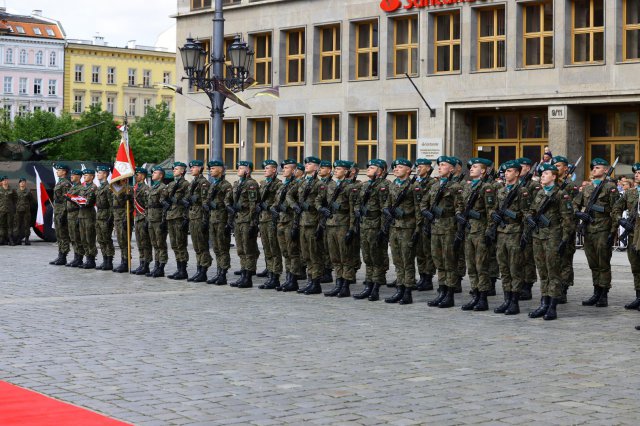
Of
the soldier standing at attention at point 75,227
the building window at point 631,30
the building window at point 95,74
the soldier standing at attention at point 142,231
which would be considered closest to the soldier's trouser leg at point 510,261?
the soldier standing at attention at point 142,231

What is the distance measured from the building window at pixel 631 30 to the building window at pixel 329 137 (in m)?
10.6

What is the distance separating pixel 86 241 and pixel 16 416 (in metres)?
12.7

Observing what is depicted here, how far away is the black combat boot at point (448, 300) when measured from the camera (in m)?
13.6

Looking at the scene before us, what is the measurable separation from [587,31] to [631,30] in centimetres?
132

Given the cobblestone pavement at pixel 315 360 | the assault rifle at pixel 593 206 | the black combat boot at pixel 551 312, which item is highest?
the assault rifle at pixel 593 206

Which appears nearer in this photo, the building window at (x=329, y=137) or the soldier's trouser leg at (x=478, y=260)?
the soldier's trouser leg at (x=478, y=260)

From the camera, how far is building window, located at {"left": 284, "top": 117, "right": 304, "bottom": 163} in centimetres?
3916

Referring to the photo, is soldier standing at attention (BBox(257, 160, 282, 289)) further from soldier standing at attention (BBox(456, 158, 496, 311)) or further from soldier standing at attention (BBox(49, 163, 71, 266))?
soldier standing at attention (BBox(49, 163, 71, 266))

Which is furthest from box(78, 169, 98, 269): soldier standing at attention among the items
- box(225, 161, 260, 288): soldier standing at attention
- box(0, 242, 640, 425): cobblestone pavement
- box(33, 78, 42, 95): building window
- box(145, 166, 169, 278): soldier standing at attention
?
box(33, 78, 42, 95): building window

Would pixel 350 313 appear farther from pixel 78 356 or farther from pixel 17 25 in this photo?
pixel 17 25

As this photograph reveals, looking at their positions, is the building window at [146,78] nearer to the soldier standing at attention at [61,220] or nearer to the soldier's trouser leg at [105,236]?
the soldier standing at attention at [61,220]

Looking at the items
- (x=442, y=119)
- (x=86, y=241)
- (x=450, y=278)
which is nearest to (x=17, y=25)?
(x=442, y=119)

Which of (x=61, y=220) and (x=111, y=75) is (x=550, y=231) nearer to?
(x=61, y=220)

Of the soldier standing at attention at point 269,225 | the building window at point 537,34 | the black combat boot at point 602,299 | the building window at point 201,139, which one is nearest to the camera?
the black combat boot at point 602,299
